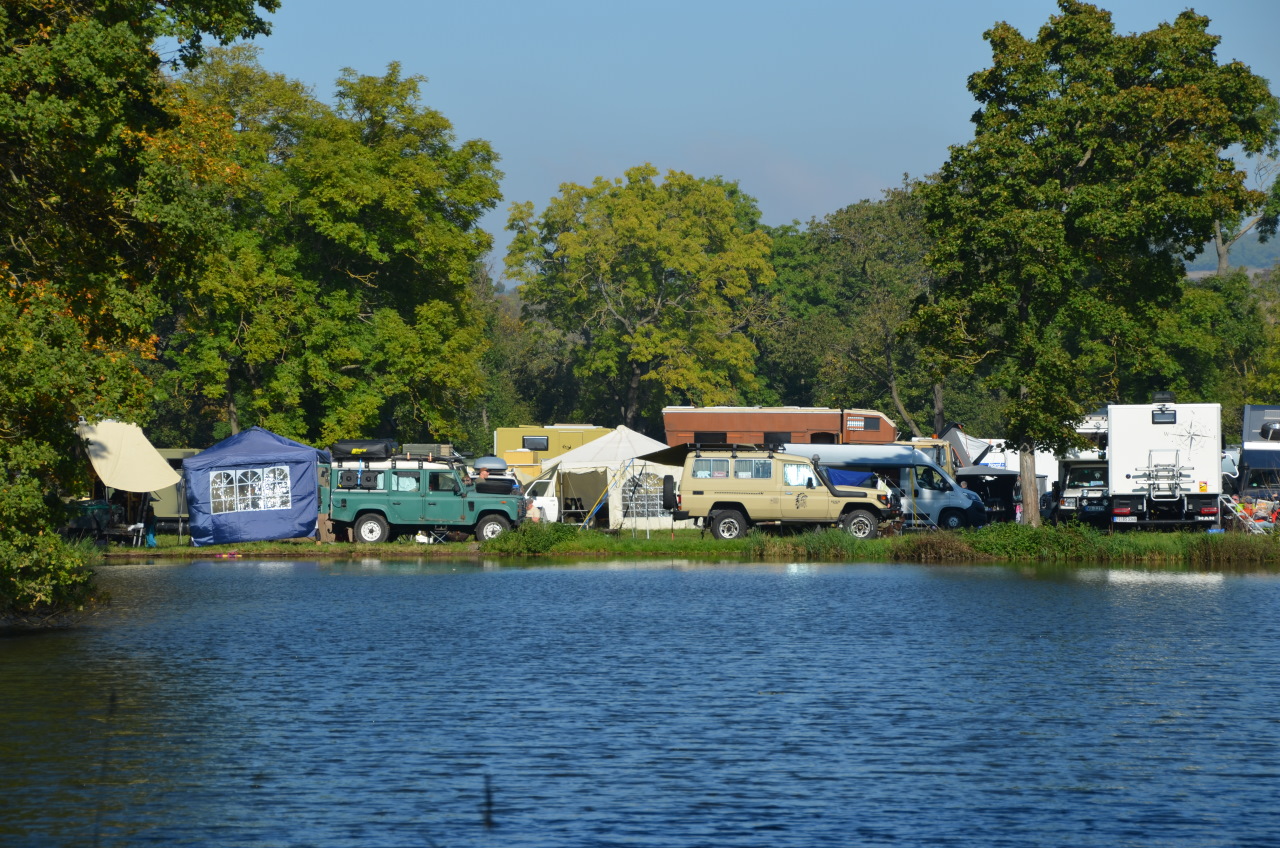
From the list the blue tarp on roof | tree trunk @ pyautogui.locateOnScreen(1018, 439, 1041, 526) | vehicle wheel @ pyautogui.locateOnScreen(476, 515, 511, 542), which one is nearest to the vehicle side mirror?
vehicle wheel @ pyautogui.locateOnScreen(476, 515, 511, 542)

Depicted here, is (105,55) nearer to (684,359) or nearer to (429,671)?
(429,671)

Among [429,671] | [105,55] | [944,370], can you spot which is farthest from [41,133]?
[944,370]

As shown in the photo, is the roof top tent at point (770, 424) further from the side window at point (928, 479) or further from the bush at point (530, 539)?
the bush at point (530, 539)

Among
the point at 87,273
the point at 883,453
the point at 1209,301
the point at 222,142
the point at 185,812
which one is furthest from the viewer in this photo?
the point at 1209,301

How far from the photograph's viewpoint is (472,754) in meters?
13.8

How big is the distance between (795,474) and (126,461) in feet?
56.7

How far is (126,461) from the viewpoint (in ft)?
130

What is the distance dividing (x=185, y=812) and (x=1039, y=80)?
122 feet

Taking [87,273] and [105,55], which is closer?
[105,55]

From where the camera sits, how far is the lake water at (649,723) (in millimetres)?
11422

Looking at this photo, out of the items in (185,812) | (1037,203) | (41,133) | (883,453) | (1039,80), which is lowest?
(185,812)

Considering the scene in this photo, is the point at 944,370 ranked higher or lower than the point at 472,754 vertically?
higher

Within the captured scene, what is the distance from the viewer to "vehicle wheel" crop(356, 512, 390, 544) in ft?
136

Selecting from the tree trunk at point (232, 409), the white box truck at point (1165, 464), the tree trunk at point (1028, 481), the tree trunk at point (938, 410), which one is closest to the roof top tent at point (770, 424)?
the tree trunk at point (1028, 481)
